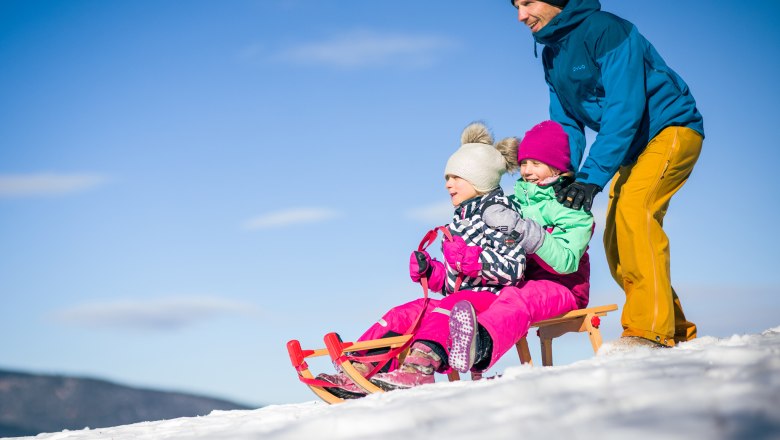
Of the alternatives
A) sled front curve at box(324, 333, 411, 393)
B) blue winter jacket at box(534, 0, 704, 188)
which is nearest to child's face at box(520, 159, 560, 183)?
blue winter jacket at box(534, 0, 704, 188)

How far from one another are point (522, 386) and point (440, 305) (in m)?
1.39

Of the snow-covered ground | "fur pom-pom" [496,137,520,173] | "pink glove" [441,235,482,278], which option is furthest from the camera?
"fur pom-pom" [496,137,520,173]

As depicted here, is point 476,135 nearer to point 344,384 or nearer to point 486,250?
point 486,250

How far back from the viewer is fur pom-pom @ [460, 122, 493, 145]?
459 centimetres

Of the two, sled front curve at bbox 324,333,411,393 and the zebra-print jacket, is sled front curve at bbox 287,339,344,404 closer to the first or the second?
sled front curve at bbox 324,333,411,393

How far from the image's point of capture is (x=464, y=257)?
4043mm

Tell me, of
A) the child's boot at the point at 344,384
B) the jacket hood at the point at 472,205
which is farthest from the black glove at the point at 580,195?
the child's boot at the point at 344,384

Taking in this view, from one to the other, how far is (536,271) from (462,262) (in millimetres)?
644

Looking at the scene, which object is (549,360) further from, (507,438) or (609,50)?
(507,438)

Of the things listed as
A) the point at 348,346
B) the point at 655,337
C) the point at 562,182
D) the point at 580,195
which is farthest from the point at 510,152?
the point at 348,346

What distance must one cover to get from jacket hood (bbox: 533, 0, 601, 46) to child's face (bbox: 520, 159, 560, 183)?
77 cm

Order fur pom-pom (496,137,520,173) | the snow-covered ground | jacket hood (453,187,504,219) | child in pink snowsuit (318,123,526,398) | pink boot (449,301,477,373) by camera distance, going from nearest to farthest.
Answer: the snow-covered ground, pink boot (449,301,477,373), child in pink snowsuit (318,123,526,398), jacket hood (453,187,504,219), fur pom-pom (496,137,520,173)

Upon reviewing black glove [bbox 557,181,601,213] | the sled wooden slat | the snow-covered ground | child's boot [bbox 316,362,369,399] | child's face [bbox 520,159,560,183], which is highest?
child's face [bbox 520,159,560,183]

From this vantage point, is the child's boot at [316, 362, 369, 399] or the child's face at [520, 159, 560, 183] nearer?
the child's boot at [316, 362, 369, 399]
